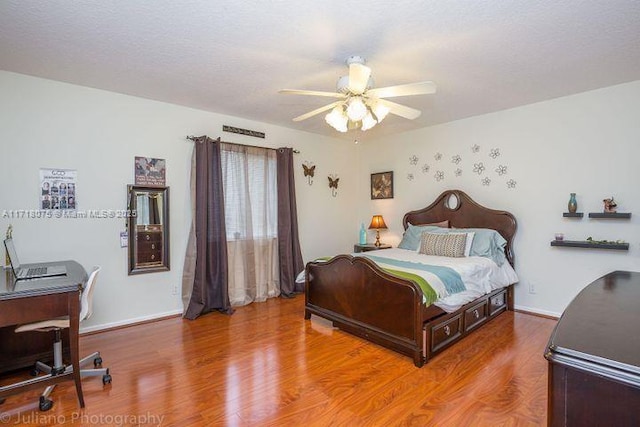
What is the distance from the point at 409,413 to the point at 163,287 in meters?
2.96

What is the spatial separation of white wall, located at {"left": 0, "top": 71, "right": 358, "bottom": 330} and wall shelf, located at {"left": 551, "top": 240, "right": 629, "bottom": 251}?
3.80 metres

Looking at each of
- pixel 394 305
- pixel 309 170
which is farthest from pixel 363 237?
pixel 394 305

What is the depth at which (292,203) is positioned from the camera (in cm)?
464

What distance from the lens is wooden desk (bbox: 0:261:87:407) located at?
187 centimetres

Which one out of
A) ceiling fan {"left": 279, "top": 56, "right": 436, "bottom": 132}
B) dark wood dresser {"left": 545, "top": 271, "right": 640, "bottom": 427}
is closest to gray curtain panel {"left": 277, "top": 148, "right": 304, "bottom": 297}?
ceiling fan {"left": 279, "top": 56, "right": 436, "bottom": 132}

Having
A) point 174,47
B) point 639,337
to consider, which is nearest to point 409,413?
point 639,337

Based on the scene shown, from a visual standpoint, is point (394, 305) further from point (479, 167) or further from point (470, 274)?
point (479, 167)

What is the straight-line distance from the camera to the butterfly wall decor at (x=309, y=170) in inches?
196

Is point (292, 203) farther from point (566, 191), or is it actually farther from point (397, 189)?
point (566, 191)

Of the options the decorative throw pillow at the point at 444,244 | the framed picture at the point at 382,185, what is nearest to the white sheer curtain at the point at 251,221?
the framed picture at the point at 382,185

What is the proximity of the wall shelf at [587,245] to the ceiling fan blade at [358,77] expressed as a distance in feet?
9.20

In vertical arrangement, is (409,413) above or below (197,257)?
below

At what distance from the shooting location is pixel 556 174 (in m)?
3.64

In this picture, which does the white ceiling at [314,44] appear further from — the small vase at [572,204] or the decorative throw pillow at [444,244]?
the decorative throw pillow at [444,244]
